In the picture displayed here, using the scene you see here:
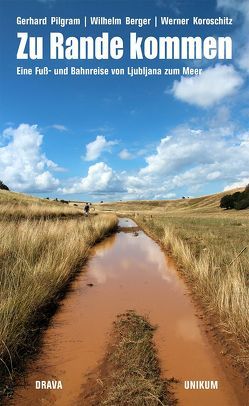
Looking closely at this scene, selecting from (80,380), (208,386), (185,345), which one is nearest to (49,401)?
(80,380)

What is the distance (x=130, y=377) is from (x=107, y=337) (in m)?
1.57

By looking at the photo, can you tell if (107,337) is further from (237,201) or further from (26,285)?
(237,201)

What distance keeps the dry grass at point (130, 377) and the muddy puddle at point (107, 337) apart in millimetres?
159

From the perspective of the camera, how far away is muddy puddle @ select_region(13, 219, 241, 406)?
13.8ft

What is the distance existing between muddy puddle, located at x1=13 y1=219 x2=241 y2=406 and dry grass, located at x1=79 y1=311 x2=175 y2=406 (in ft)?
0.52

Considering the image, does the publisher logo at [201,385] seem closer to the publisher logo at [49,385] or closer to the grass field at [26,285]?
the publisher logo at [49,385]

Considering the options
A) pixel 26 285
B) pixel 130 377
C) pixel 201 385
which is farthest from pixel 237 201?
pixel 130 377

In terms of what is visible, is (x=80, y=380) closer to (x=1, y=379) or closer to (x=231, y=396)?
(x=1, y=379)

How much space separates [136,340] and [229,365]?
1.34m

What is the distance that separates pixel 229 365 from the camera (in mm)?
4793

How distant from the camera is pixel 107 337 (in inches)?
228

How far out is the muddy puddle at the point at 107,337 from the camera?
4.21 meters

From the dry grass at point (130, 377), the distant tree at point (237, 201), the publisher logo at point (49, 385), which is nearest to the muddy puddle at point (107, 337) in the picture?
the publisher logo at point (49, 385)

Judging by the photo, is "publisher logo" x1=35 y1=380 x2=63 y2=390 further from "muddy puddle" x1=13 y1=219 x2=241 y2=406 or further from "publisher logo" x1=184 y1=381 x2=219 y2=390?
"publisher logo" x1=184 y1=381 x2=219 y2=390
